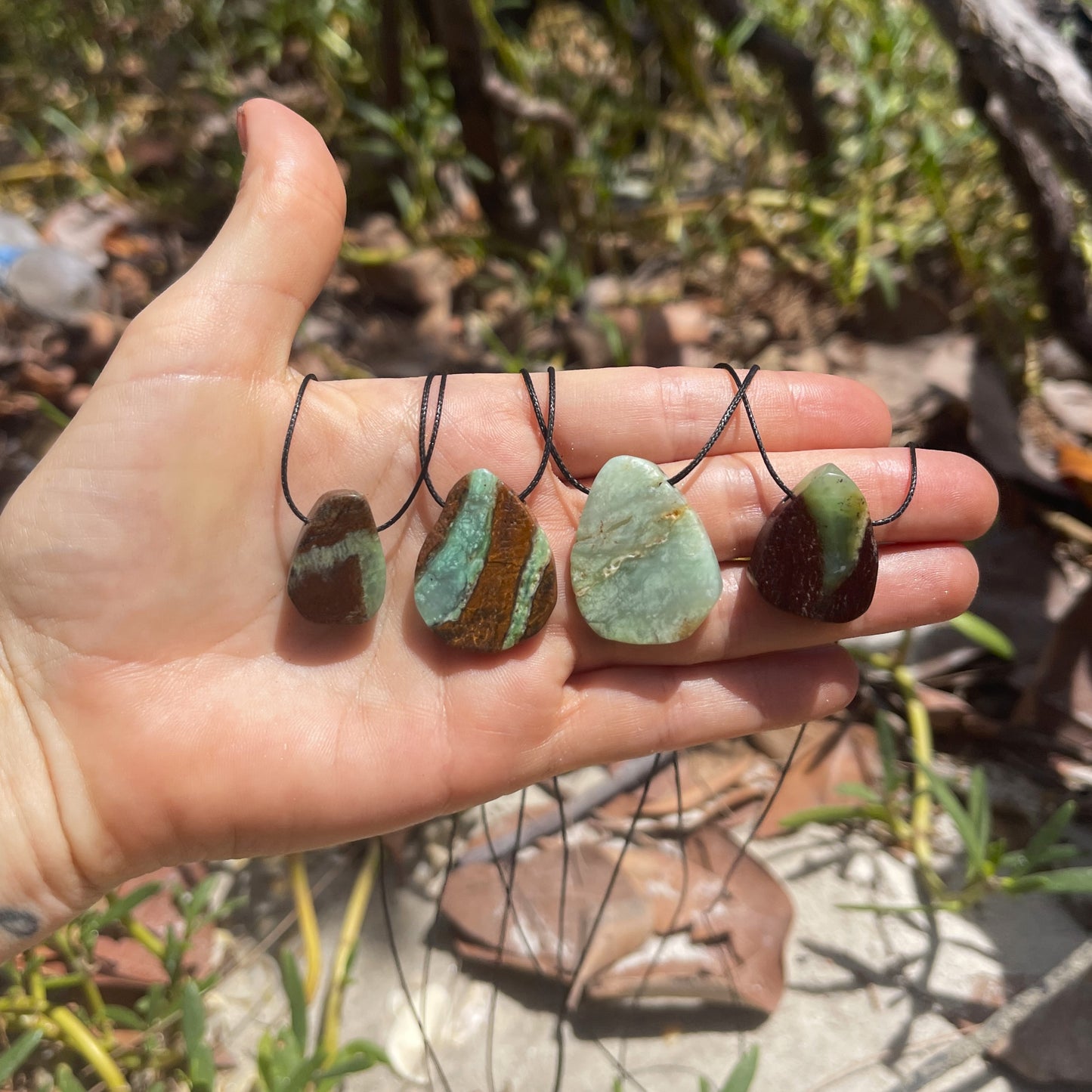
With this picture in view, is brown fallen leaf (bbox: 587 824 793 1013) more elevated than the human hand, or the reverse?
the human hand

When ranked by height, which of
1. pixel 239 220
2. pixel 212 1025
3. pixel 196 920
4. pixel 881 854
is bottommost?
pixel 212 1025

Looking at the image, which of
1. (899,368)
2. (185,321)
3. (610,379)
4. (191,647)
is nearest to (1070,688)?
(899,368)

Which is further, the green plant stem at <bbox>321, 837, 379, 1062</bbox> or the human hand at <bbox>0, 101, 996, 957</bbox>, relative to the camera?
the green plant stem at <bbox>321, 837, 379, 1062</bbox>

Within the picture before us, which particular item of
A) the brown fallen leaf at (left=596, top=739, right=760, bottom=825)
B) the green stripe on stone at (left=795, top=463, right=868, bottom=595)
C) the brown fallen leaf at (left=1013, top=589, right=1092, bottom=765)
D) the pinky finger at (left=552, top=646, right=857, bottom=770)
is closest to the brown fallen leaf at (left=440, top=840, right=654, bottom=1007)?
the brown fallen leaf at (left=596, top=739, right=760, bottom=825)

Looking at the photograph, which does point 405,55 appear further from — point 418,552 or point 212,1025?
point 212,1025

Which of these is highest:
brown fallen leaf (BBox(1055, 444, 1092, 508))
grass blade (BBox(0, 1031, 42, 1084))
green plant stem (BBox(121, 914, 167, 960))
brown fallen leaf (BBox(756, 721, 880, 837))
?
brown fallen leaf (BBox(1055, 444, 1092, 508))

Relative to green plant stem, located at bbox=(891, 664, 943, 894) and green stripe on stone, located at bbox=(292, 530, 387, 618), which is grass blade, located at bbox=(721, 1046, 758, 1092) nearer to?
green plant stem, located at bbox=(891, 664, 943, 894)
